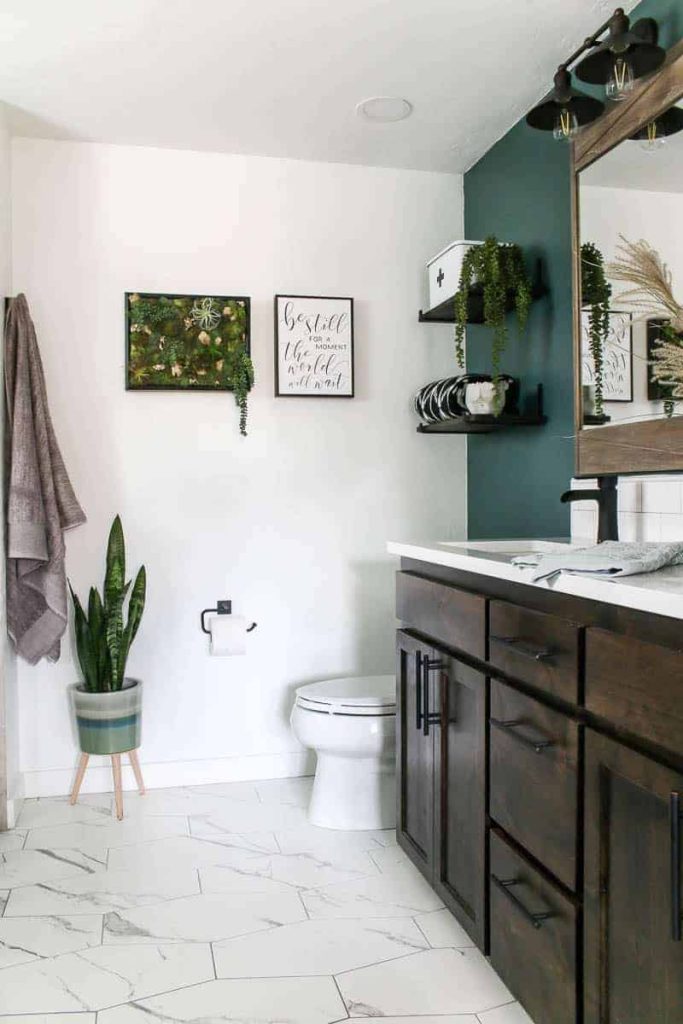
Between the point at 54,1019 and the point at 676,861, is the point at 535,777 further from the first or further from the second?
the point at 54,1019

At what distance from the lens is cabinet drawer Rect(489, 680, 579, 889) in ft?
4.51

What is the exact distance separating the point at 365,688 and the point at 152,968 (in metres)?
1.10

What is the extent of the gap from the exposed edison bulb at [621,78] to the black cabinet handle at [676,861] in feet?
5.09

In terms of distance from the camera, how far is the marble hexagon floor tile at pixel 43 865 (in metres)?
2.31

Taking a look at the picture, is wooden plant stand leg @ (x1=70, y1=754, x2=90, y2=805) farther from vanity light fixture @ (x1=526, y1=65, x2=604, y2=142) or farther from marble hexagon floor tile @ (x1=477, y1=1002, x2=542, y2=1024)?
vanity light fixture @ (x1=526, y1=65, x2=604, y2=142)

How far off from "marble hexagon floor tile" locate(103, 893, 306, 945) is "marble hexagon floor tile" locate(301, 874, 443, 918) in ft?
0.20

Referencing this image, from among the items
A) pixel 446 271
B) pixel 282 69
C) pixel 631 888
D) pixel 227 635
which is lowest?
pixel 631 888

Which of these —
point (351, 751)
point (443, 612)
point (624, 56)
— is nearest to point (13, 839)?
point (351, 751)

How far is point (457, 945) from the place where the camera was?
1.94 metres

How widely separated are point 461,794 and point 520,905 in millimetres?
326

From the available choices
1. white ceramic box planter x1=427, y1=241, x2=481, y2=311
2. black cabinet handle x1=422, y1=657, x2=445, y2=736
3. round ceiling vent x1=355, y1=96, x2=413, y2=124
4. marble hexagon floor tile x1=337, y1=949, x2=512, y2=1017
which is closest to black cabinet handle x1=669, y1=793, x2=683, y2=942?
marble hexagon floor tile x1=337, y1=949, x2=512, y2=1017

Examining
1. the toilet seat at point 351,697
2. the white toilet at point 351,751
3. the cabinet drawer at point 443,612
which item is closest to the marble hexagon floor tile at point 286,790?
the white toilet at point 351,751

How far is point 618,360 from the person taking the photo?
6.68 feet

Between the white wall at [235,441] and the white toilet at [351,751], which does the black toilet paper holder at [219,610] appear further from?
the white toilet at [351,751]
